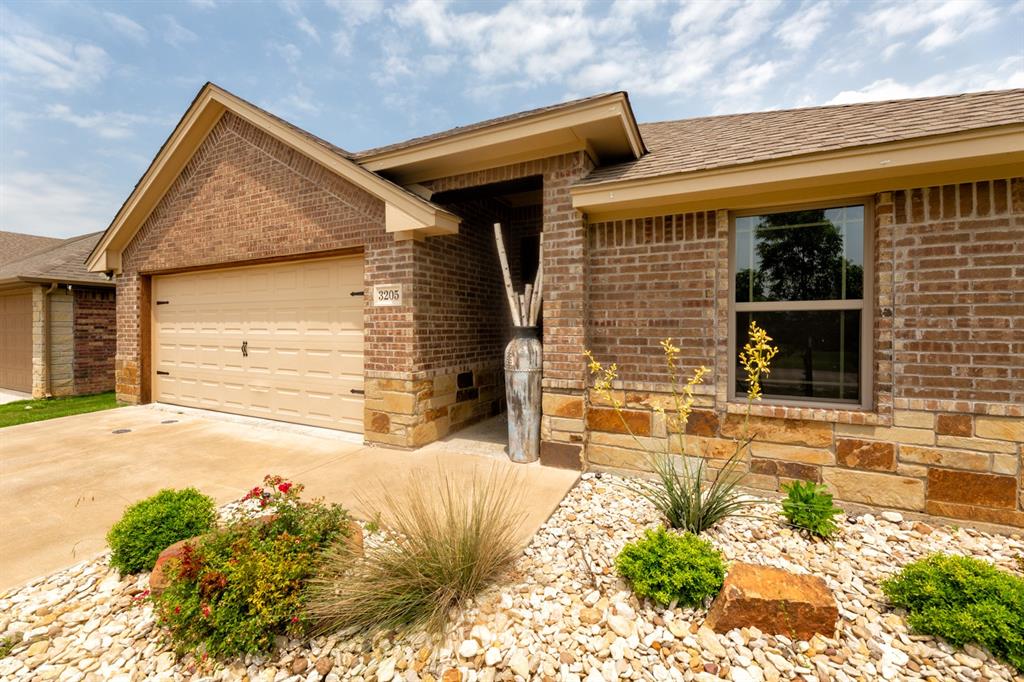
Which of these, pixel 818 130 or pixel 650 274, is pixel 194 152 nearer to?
pixel 650 274

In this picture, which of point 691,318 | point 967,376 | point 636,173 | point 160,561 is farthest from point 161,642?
point 967,376

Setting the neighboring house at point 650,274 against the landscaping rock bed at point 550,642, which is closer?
the landscaping rock bed at point 550,642

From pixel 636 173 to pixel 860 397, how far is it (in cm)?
296

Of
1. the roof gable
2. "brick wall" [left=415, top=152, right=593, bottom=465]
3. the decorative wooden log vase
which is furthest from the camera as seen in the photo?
the roof gable

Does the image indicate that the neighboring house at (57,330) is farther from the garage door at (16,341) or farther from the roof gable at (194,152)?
the roof gable at (194,152)

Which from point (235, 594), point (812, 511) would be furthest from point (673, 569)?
point (235, 594)

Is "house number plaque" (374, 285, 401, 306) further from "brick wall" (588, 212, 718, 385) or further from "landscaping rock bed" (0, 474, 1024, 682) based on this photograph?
"landscaping rock bed" (0, 474, 1024, 682)

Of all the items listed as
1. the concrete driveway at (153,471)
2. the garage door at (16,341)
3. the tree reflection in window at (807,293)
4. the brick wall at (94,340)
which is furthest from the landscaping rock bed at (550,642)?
the garage door at (16,341)

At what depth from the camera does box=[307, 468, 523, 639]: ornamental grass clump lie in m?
2.38

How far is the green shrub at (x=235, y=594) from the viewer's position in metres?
2.28

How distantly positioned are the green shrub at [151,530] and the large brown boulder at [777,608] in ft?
11.2

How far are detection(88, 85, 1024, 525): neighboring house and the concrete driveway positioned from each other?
528 millimetres

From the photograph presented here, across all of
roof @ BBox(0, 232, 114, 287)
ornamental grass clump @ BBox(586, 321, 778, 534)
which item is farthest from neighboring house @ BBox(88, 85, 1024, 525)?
roof @ BBox(0, 232, 114, 287)

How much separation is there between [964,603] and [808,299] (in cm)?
259
